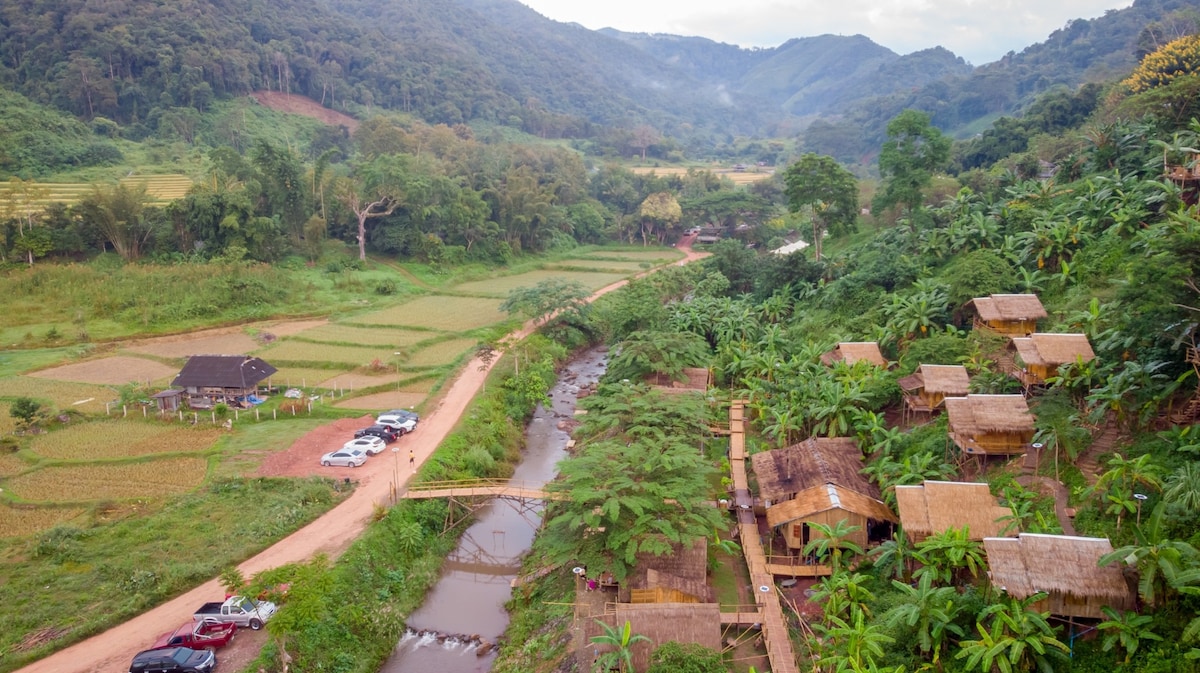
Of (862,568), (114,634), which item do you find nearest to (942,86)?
(862,568)

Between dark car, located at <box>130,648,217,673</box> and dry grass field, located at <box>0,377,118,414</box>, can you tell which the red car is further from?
dry grass field, located at <box>0,377,118,414</box>

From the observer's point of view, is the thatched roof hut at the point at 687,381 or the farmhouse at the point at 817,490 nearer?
the farmhouse at the point at 817,490

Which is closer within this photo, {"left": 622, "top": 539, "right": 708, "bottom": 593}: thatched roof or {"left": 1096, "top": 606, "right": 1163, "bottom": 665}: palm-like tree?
{"left": 1096, "top": 606, "right": 1163, "bottom": 665}: palm-like tree

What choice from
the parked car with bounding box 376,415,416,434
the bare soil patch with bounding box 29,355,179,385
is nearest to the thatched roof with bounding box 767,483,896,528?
the parked car with bounding box 376,415,416,434

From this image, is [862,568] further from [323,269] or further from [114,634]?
[323,269]

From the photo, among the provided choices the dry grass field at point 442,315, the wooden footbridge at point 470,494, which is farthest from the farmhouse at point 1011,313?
the dry grass field at point 442,315

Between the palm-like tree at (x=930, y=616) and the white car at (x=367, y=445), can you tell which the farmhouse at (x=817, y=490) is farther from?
the white car at (x=367, y=445)
